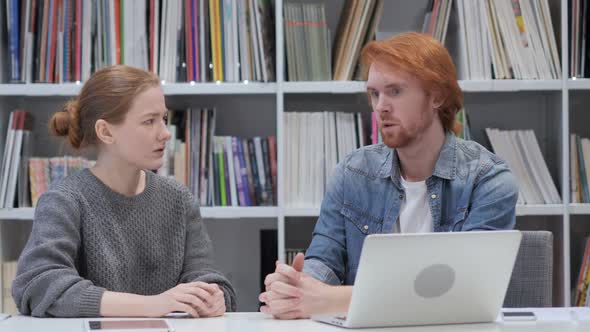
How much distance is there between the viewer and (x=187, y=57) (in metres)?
2.94

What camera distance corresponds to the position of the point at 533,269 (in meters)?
1.86

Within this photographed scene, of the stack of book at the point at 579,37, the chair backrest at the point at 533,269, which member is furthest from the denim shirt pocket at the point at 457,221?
the stack of book at the point at 579,37

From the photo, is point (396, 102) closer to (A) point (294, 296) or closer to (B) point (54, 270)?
(A) point (294, 296)

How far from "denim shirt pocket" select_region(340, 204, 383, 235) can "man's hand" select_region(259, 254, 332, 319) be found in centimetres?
43

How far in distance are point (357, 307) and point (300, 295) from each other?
0.19 meters

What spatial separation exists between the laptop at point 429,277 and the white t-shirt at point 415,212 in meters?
0.52

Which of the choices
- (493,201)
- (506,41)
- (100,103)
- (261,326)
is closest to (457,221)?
(493,201)

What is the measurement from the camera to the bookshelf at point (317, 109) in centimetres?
288

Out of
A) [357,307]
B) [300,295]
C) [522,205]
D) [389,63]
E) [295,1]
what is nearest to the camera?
[357,307]

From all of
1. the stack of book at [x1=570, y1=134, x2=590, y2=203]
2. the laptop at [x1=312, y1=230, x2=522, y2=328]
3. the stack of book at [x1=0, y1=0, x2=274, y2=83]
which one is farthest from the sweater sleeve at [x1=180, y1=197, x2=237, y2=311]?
the stack of book at [x1=570, y1=134, x2=590, y2=203]

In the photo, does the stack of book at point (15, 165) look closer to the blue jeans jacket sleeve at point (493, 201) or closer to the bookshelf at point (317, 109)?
the bookshelf at point (317, 109)

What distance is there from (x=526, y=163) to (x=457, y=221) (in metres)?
1.11

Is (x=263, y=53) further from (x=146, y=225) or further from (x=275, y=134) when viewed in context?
(x=146, y=225)

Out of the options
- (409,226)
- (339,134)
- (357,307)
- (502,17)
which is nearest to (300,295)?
(357,307)
